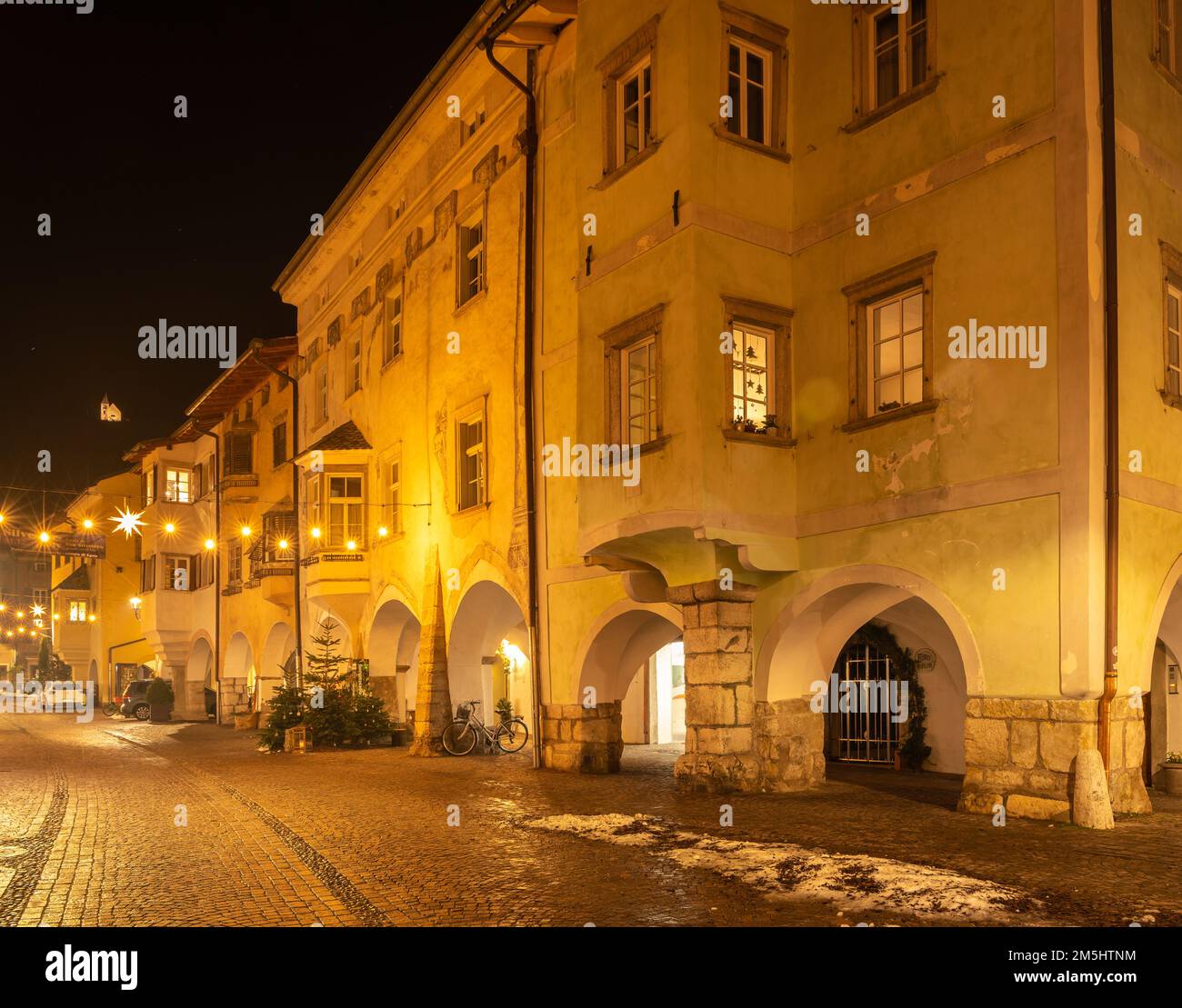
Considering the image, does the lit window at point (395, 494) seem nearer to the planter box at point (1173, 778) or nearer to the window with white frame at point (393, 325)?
the window with white frame at point (393, 325)

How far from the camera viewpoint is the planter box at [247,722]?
35.5 m

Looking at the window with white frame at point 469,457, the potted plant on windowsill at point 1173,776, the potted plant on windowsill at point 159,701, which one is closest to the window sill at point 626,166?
the window with white frame at point 469,457

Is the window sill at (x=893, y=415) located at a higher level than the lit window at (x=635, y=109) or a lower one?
lower

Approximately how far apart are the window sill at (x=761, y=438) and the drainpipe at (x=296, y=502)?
59.9 feet

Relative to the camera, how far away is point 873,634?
19.4 meters

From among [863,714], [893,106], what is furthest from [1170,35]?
[863,714]

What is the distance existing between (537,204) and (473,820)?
36.1 feet

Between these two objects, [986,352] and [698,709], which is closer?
[986,352]

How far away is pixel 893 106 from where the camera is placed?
1400cm

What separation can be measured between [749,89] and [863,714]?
10.4m

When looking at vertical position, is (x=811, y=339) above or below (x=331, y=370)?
below

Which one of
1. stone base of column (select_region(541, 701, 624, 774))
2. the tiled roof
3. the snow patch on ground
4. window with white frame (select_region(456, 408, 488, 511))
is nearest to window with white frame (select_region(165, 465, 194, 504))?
the tiled roof

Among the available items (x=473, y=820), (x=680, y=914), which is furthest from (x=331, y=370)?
(x=680, y=914)

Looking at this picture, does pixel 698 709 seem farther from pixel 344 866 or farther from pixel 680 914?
pixel 680 914
